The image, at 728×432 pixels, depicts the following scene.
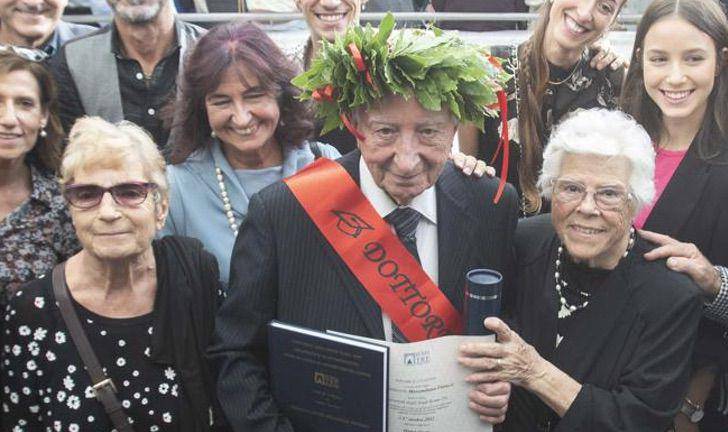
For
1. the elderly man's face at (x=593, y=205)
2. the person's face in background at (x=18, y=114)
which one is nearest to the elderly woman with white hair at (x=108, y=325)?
the person's face in background at (x=18, y=114)

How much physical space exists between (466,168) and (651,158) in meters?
0.54

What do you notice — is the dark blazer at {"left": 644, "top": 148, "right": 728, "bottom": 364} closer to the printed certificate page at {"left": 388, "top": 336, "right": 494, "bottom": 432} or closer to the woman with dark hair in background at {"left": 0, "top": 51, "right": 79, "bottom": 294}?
the printed certificate page at {"left": 388, "top": 336, "right": 494, "bottom": 432}

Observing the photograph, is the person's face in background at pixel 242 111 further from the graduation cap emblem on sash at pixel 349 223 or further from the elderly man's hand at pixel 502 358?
the elderly man's hand at pixel 502 358

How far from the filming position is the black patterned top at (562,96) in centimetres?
362

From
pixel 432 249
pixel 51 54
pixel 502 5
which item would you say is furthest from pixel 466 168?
pixel 502 5

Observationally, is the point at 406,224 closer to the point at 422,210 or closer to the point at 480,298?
the point at 422,210

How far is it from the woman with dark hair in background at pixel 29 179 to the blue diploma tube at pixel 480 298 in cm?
144

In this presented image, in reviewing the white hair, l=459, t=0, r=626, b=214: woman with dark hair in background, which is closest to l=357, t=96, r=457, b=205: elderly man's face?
the white hair

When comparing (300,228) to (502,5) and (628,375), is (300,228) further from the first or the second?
(502,5)

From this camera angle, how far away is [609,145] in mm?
2400

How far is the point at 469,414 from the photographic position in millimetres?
2270

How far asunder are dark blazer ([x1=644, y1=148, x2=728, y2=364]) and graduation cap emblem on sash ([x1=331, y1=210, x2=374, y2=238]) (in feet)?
3.74

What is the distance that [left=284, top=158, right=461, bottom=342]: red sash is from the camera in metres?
2.33

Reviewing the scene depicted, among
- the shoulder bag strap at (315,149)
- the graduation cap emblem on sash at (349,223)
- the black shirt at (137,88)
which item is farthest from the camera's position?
the black shirt at (137,88)
